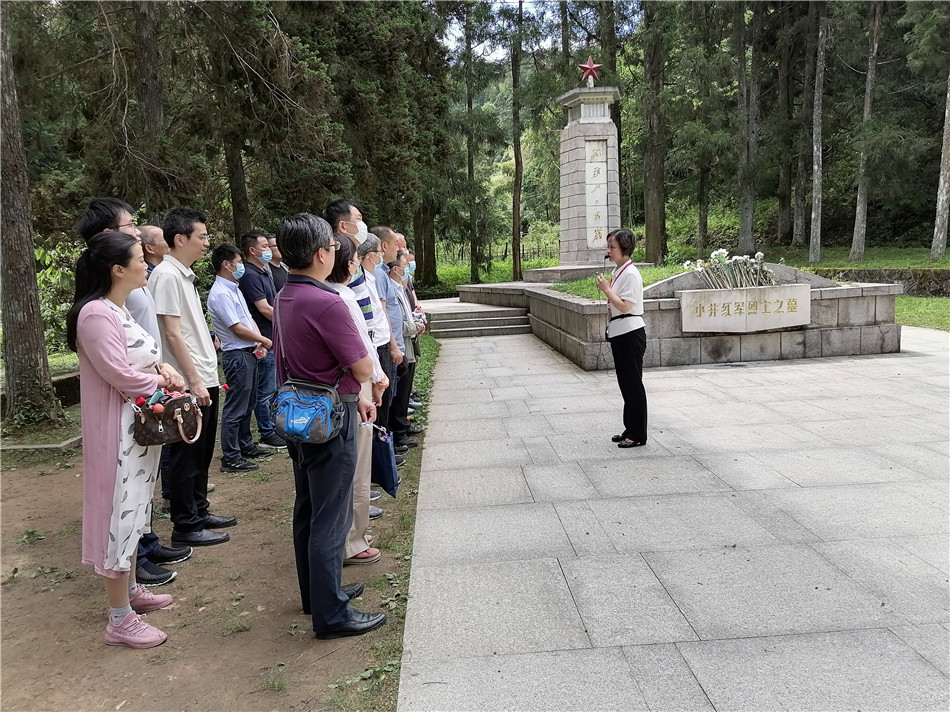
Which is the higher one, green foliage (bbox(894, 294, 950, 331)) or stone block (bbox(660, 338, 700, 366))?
green foliage (bbox(894, 294, 950, 331))

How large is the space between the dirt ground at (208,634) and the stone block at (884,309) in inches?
309

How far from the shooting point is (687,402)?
720 cm

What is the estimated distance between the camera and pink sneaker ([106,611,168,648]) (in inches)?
119

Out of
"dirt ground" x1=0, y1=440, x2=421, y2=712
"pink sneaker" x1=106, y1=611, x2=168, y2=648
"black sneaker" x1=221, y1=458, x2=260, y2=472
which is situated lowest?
"dirt ground" x1=0, y1=440, x2=421, y2=712

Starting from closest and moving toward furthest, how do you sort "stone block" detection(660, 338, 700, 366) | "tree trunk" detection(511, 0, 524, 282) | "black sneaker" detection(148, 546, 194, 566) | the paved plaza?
the paved plaza → "black sneaker" detection(148, 546, 194, 566) → "stone block" detection(660, 338, 700, 366) → "tree trunk" detection(511, 0, 524, 282)

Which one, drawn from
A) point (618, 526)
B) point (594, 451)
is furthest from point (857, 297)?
point (618, 526)

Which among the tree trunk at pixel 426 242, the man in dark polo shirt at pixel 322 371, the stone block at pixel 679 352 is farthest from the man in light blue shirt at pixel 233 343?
the tree trunk at pixel 426 242

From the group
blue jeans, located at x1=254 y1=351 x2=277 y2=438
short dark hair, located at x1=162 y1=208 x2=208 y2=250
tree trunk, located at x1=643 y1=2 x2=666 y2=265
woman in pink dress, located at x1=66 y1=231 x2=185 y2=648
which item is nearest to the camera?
woman in pink dress, located at x1=66 y1=231 x2=185 y2=648

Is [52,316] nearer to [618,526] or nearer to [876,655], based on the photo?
[618,526]

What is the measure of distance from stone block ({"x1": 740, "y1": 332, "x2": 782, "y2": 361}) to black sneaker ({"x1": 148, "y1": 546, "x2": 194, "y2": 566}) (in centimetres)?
774

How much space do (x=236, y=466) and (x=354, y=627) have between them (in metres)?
2.96

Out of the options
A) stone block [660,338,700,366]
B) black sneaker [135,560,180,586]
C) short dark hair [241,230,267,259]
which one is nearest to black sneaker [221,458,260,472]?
short dark hair [241,230,267,259]

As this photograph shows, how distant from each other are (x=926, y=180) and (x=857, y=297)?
61.6 ft

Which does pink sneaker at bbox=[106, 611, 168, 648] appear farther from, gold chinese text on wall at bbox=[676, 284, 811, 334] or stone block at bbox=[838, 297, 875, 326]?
stone block at bbox=[838, 297, 875, 326]
